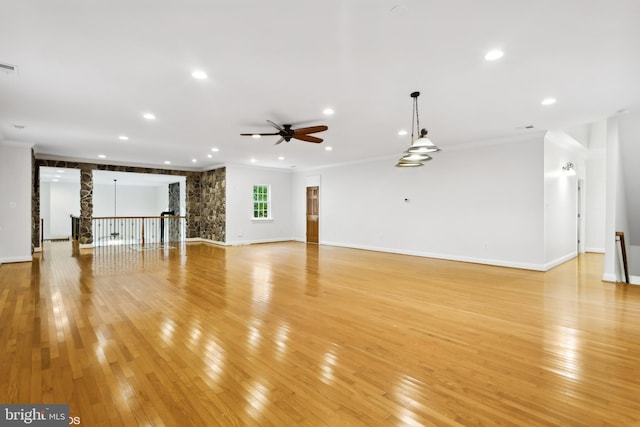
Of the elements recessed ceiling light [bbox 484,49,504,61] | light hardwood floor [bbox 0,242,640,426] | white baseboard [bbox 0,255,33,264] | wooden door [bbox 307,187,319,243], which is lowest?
light hardwood floor [bbox 0,242,640,426]

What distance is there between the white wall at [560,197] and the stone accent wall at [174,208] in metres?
12.8

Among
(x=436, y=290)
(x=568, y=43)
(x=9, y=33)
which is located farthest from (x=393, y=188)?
(x=9, y=33)

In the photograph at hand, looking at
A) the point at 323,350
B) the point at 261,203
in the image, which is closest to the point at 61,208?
the point at 261,203

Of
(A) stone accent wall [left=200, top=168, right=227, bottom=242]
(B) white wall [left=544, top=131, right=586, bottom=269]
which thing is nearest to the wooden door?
(A) stone accent wall [left=200, top=168, right=227, bottom=242]

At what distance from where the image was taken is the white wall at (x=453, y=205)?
6234 mm

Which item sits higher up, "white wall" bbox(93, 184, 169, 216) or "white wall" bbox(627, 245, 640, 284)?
"white wall" bbox(93, 184, 169, 216)

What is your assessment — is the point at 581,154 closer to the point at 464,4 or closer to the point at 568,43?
the point at 568,43

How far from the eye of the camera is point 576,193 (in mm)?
7852

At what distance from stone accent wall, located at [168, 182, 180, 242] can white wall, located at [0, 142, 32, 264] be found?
5.85m

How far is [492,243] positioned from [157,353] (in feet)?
22.0

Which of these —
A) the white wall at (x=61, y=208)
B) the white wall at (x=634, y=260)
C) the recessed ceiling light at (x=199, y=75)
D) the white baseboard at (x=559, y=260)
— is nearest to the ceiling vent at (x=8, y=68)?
the recessed ceiling light at (x=199, y=75)

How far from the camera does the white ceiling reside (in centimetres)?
233

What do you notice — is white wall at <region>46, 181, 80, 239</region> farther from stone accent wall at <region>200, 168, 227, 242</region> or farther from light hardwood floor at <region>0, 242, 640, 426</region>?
light hardwood floor at <region>0, 242, 640, 426</region>

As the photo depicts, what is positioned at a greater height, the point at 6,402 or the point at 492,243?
the point at 492,243
